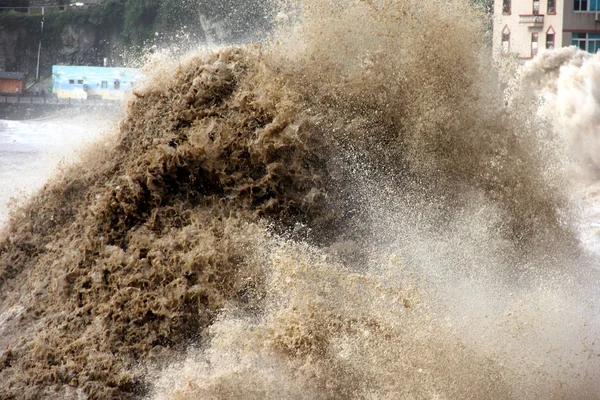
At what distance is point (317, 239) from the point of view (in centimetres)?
383

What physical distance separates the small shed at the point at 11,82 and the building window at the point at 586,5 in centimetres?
814

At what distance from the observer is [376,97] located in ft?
14.3

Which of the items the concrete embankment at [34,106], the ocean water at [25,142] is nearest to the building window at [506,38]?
the ocean water at [25,142]

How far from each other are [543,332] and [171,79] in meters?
2.51

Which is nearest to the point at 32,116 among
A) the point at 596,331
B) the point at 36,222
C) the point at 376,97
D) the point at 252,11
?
the point at 252,11

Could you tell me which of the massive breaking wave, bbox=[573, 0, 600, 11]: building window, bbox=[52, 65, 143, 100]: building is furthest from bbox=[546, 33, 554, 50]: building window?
bbox=[52, 65, 143, 100]: building

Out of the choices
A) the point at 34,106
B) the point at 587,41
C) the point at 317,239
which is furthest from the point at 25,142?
the point at 317,239

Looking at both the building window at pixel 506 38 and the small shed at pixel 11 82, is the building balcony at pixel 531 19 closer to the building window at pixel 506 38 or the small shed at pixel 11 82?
the building window at pixel 506 38

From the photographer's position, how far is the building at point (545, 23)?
8164 mm

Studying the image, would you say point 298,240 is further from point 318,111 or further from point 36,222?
point 36,222

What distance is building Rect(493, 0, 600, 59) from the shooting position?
8.16 meters

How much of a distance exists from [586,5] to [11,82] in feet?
27.9

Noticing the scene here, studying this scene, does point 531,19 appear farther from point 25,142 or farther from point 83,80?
point 25,142

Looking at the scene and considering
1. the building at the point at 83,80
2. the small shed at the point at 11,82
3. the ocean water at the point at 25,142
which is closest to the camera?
the ocean water at the point at 25,142
